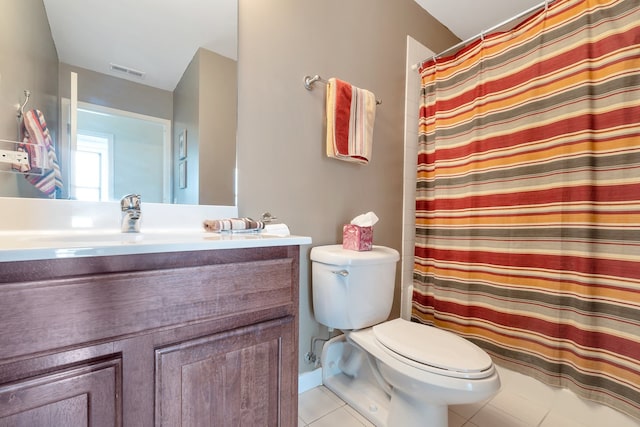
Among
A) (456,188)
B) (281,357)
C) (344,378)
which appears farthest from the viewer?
(456,188)

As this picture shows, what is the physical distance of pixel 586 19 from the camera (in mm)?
1165

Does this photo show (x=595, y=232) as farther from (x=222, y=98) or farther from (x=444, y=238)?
(x=222, y=98)

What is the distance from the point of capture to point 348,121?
140 centimetres

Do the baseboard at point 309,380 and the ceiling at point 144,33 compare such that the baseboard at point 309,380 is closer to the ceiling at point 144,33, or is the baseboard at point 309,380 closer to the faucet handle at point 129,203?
the faucet handle at point 129,203

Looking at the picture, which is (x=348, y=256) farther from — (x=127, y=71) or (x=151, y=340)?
(x=127, y=71)

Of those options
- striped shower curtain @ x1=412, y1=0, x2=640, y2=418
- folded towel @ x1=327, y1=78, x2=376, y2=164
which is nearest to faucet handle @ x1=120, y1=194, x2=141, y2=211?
folded towel @ x1=327, y1=78, x2=376, y2=164

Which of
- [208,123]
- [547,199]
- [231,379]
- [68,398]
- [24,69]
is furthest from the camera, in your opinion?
[547,199]

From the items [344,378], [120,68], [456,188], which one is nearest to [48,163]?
[120,68]

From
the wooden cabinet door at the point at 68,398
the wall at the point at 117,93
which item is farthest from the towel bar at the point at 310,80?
the wooden cabinet door at the point at 68,398

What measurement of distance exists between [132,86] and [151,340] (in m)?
0.90

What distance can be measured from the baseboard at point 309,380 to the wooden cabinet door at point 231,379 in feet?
2.08

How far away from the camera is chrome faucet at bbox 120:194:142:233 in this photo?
87 centimetres

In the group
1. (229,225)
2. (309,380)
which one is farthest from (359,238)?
(309,380)

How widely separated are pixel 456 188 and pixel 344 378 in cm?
121
